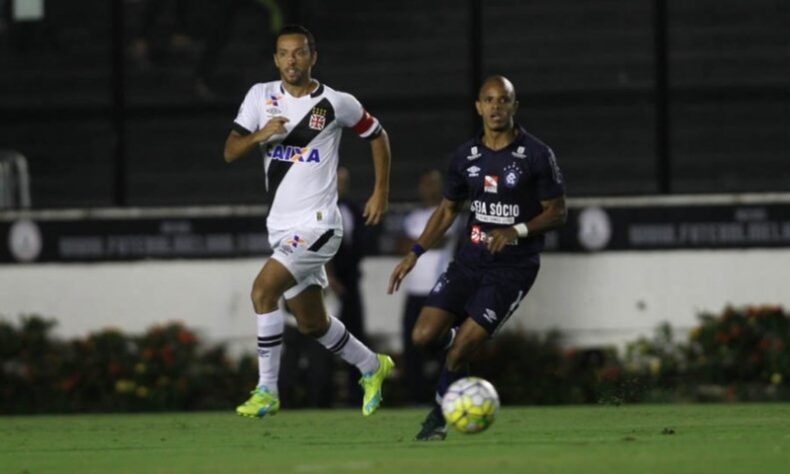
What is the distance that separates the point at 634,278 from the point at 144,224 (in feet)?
16.4

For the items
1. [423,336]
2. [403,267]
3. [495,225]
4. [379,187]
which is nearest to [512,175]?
[495,225]

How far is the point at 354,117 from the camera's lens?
572 inches

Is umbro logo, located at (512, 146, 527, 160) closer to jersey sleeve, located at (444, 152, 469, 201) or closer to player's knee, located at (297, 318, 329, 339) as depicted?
jersey sleeve, located at (444, 152, 469, 201)

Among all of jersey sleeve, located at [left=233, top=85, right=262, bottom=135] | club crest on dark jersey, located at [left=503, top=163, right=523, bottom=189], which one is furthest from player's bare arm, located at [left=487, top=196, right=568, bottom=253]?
jersey sleeve, located at [left=233, top=85, right=262, bottom=135]

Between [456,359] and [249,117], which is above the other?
[249,117]

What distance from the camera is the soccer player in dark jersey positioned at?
1338 cm

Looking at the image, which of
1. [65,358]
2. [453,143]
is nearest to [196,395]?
[65,358]

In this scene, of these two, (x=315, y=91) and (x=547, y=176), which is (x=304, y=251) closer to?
(x=315, y=91)

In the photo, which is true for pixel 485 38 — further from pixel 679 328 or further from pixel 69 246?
pixel 69 246

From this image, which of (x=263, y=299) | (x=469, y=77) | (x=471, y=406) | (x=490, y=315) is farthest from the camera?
(x=469, y=77)

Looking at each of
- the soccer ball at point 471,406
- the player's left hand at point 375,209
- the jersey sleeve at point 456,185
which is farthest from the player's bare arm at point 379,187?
the soccer ball at point 471,406

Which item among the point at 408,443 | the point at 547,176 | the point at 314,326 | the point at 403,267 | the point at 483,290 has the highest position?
the point at 547,176

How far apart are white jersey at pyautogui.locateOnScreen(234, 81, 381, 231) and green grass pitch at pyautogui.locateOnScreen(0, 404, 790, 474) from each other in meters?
1.60

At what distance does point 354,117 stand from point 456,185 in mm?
1118
